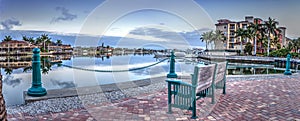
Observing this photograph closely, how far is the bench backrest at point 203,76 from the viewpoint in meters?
3.52

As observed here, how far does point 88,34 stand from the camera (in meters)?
5.32

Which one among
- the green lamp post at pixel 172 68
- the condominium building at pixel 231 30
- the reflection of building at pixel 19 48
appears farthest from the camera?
the condominium building at pixel 231 30

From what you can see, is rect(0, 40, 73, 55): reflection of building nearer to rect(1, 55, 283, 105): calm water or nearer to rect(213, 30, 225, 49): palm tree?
rect(1, 55, 283, 105): calm water

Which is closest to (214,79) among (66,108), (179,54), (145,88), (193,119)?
(193,119)

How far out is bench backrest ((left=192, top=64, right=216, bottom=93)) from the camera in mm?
3523

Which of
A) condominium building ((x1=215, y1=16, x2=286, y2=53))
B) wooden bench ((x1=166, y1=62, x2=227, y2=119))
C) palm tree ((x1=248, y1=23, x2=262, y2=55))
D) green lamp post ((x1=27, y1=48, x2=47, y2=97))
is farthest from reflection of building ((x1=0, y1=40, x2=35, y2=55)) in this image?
condominium building ((x1=215, y1=16, x2=286, y2=53))

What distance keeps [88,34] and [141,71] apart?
11.3ft

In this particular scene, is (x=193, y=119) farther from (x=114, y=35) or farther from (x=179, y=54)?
(x=179, y=54)

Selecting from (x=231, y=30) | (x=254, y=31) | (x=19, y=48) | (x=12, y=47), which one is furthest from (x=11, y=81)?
(x=231, y=30)

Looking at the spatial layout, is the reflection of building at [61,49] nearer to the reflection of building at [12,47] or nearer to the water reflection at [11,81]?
the reflection of building at [12,47]

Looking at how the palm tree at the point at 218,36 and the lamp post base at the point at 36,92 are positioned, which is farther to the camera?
the palm tree at the point at 218,36

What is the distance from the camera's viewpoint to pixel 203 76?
12.4ft

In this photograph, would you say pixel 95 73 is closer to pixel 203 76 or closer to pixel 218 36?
pixel 203 76

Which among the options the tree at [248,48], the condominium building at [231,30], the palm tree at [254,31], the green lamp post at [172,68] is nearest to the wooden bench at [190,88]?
the green lamp post at [172,68]
